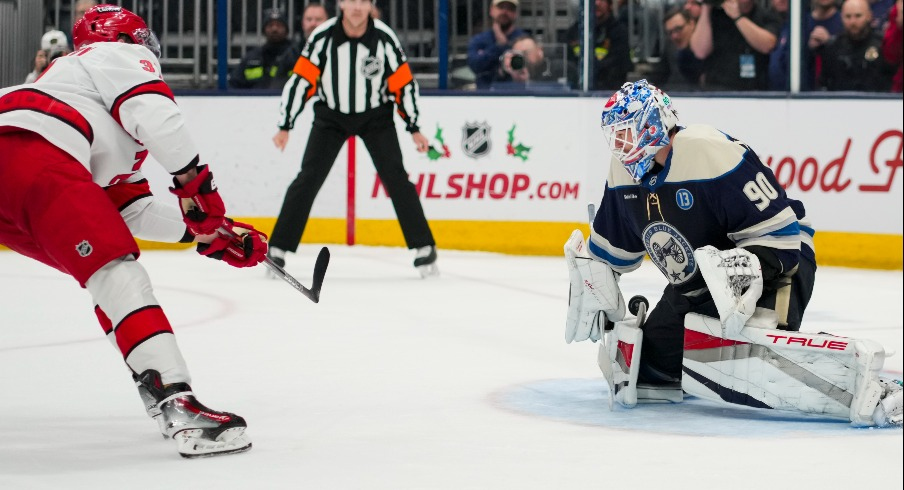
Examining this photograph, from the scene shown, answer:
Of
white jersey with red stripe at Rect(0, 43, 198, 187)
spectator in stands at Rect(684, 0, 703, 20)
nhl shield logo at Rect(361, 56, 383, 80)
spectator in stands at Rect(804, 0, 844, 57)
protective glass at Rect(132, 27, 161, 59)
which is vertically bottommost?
white jersey with red stripe at Rect(0, 43, 198, 187)

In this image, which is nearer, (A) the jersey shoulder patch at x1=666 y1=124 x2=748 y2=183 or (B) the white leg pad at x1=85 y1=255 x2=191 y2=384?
(B) the white leg pad at x1=85 y1=255 x2=191 y2=384

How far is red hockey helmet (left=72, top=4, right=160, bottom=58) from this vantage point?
3105 millimetres

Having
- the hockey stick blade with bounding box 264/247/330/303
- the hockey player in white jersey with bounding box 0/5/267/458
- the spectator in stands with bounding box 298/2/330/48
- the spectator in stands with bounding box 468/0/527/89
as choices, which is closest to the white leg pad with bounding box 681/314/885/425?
the hockey stick blade with bounding box 264/247/330/303

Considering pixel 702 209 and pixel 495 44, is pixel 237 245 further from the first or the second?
pixel 495 44

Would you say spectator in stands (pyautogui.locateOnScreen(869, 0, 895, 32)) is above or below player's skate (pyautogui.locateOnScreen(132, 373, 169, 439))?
above

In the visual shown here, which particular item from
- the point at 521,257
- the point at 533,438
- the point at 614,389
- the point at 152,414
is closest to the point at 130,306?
the point at 152,414

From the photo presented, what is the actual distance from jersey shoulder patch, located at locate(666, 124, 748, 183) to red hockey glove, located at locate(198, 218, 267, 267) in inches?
39.5

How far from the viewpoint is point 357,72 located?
6.62 m

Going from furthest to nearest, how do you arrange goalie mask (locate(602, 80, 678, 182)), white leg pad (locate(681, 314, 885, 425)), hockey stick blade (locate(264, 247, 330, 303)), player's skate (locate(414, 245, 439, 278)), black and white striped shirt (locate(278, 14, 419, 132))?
black and white striped shirt (locate(278, 14, 419, 132)), player's skate (locate(414, 245, 439, 278)), hockey stick blade (locate(264, 247, 330, 303)), goalie mask (locate(602, 80, 678, 182)), white leg pad (locate(681, 314, 885, 425))

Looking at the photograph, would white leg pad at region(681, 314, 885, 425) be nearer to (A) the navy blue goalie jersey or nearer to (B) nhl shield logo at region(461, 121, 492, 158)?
(A) the navy blue goalie jersey

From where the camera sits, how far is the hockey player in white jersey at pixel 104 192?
2.79 metres

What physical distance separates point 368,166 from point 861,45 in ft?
8.77

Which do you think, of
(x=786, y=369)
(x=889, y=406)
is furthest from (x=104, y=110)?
(x=889, y=406)

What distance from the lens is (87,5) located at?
7637 mm
